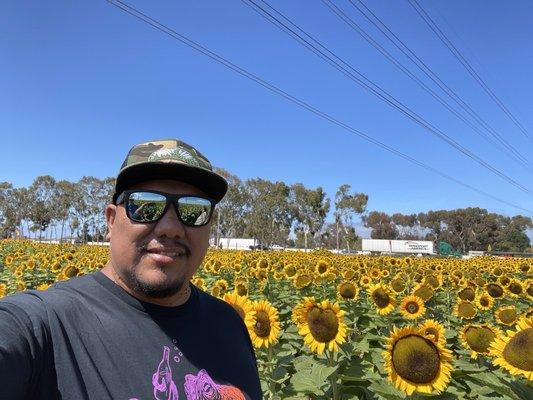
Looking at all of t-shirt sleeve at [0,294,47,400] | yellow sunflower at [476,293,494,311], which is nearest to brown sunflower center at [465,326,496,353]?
yellow sunflower at [476,293,494,311]

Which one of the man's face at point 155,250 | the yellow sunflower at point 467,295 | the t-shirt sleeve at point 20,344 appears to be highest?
the man's face at point 155,250

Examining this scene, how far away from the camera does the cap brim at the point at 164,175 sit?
203 cm

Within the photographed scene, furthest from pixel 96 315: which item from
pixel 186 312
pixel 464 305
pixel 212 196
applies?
pixel 464 305

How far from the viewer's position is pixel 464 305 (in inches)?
267

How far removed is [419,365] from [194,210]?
6.83 ft

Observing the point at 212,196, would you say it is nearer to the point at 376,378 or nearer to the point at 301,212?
the point at 376,378

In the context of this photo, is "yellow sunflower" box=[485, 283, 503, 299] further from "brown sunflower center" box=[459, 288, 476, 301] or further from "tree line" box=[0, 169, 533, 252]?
"tree line" box=[0, 169, 533, 252]

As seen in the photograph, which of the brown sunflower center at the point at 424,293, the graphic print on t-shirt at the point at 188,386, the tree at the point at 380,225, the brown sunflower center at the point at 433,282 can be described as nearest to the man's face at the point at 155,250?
the graphic print on t-shirt at the point at 188,386

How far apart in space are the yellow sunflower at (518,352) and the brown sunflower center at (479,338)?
1.04 metres

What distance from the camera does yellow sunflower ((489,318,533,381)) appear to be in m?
3.36

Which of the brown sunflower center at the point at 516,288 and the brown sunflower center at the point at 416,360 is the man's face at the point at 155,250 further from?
the brown sunflower center at the point at 516,288

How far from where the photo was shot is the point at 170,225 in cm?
206

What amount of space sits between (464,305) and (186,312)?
5.82 m

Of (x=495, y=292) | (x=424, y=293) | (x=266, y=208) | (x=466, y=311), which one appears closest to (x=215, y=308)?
(x=466, y=311)
